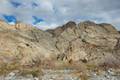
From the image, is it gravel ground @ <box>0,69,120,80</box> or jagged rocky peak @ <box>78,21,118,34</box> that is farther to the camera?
jagged rocky peak @ <box>78,21,118,34</box>

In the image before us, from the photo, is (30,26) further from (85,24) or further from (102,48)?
(102,48)

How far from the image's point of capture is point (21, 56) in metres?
148

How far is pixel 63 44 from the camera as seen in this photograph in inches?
6673

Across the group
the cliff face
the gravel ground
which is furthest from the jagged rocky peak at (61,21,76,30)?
the gravel ground

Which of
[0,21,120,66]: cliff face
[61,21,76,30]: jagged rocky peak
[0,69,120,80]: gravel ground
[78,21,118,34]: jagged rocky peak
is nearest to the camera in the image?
[0,69,120,80]: gravel ground

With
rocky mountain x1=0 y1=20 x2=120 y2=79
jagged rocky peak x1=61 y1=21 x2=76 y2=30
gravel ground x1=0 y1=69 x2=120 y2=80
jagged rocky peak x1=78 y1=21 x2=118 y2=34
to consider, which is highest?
jagged rocky peak x1=61 y1=21 x2=76 y2=30

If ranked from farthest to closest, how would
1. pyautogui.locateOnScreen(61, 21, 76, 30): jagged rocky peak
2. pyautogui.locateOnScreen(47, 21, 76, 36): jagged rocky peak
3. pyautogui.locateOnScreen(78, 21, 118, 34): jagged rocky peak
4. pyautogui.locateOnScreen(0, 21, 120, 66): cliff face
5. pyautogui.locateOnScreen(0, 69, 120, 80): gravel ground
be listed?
1. pyautogui.locateOnScreen(61, 21, 76, 30): jagged rocky peak
2. pyautogui.locateOnScreen(47, 21, 76, 36): jagged rocky peak
3. pyautogui.locateOnScreen(78, 21, 118, 34): jagged rocky peak
4. pyautogui.locateOnScreen(0, 21, 120, 66): cliff face
5. pyautogui.locateOnScreen(0, 69, 120, 80): gravel ground

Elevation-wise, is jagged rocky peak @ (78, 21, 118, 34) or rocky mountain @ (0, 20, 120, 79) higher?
jagged rocky peak @ (78, 21, 118, 34)

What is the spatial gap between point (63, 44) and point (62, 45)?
5.04 feet

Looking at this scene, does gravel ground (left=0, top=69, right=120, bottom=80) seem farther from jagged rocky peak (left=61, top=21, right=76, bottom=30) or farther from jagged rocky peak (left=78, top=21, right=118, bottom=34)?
jagged rocky peak (left=61, top=21, right=76, bottom=30)

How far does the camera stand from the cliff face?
147500 millimetres

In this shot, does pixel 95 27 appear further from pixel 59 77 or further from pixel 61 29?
pixel 59 77

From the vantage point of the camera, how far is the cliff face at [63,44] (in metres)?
148

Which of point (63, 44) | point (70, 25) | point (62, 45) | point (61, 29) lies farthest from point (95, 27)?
point (61, 29)
